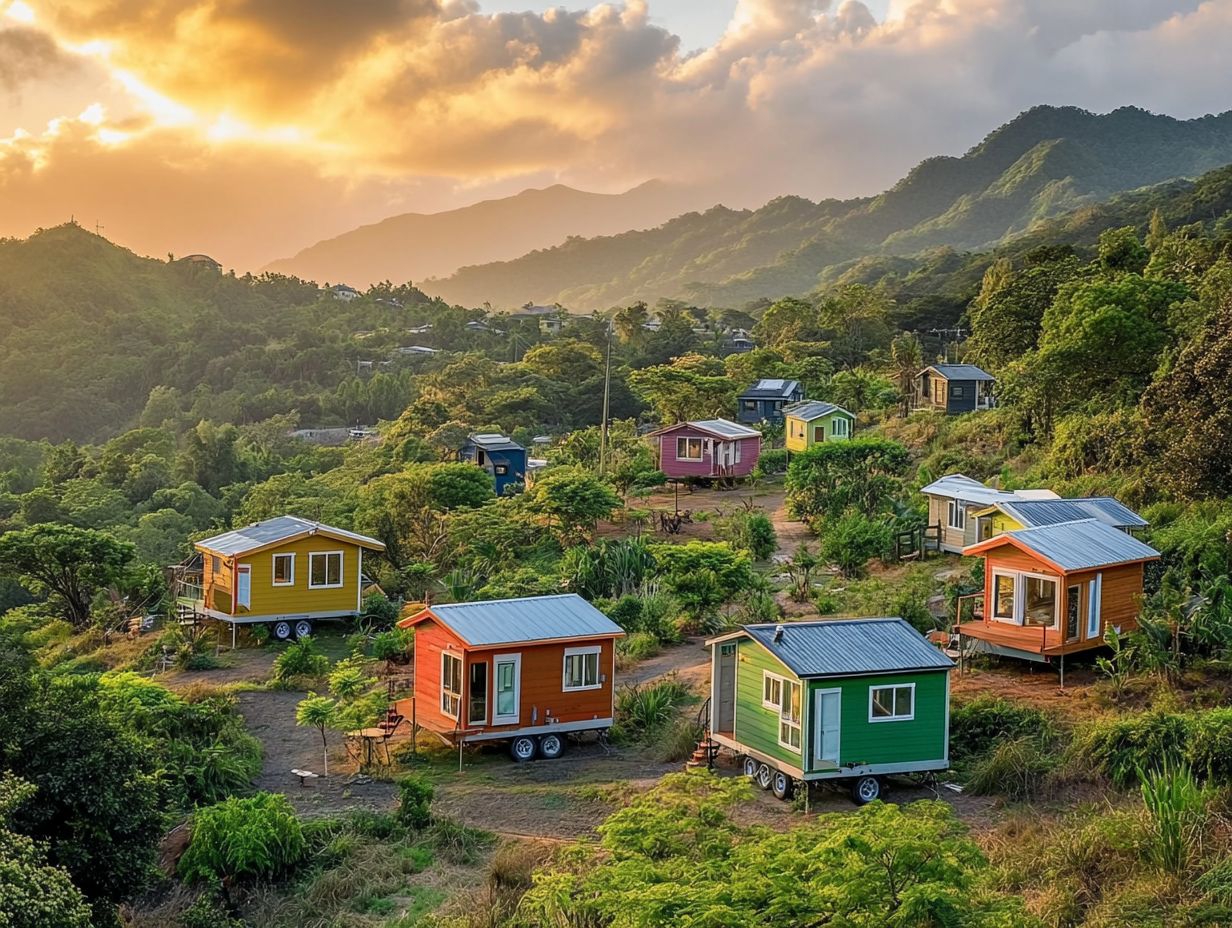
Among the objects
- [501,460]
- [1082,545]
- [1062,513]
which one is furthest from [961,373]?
[1082,545]

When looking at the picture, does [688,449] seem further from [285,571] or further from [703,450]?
[285,571]

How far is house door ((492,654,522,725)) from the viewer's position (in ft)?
64.3

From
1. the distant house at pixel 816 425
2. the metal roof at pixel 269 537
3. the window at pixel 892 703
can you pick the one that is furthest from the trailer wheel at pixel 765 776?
the distant house at pixel 816 425

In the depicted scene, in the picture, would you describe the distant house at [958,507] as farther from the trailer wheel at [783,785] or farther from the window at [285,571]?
the window at [285,571]

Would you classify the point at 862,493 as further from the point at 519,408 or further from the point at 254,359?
the point at 254,359

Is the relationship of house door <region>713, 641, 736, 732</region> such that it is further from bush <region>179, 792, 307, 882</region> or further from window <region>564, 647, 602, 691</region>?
bush <region>179, 792, 307, 882</region>

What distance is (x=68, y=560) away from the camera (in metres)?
32.6

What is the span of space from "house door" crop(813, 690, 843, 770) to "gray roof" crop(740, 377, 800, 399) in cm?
3946

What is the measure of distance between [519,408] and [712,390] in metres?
12.8

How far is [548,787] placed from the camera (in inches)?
717

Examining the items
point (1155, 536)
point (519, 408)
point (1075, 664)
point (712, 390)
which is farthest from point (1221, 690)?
point (519, 408)

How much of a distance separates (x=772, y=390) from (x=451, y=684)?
125 feet

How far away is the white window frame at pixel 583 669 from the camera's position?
65.7 feet

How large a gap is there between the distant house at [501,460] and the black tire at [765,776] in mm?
27099
